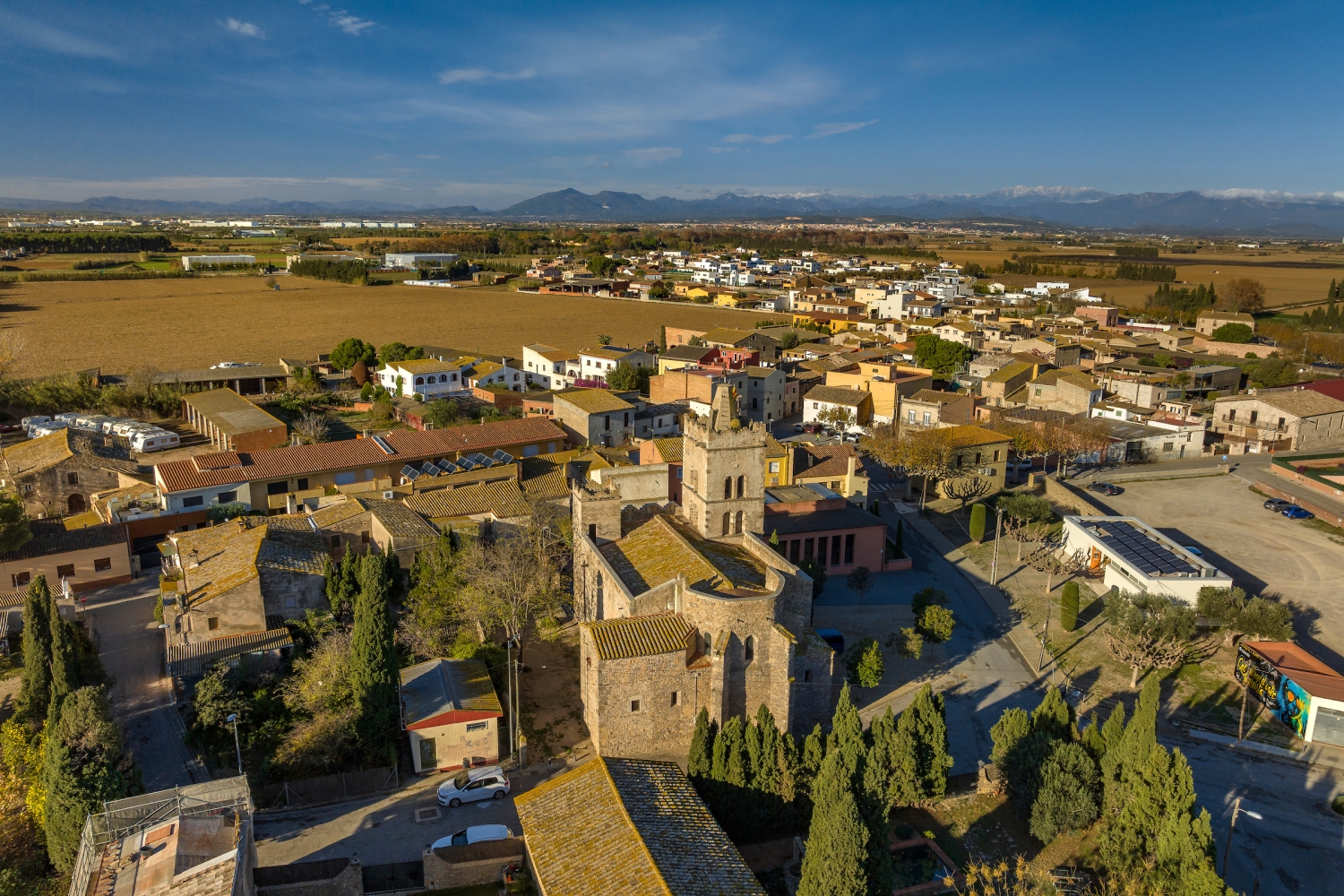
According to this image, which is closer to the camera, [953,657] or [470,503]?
[953,657]

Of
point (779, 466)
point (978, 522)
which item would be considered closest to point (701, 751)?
point (779, 466)

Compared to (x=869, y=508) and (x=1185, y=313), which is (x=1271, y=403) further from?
(x=1185, y=313)

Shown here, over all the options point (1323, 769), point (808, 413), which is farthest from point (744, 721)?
point (808, 413)

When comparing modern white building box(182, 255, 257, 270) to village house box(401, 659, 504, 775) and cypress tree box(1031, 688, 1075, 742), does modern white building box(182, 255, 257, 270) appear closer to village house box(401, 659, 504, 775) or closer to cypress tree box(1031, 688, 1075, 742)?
village house box(401, 659, 504, 775)

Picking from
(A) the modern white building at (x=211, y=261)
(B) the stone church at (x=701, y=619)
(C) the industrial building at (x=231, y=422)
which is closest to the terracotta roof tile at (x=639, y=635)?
(B) the stone church at (x=701, y=619)

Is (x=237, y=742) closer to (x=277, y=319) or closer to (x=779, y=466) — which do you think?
(x=779, y=466)
